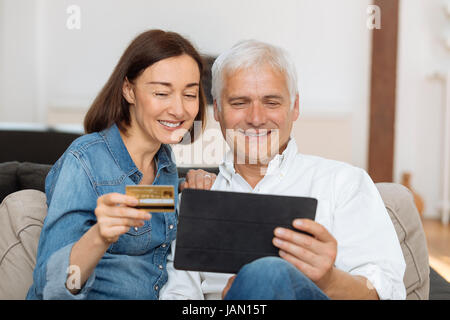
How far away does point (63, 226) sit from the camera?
1.05 meters

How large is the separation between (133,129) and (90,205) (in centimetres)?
27

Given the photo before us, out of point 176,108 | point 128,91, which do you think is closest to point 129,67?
point 128,91

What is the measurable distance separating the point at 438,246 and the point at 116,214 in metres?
2.68


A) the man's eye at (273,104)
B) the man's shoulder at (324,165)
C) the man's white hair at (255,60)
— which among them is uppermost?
the man's white hair at (255,60)

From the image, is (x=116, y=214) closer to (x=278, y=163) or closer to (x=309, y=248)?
(x=309, y=248)

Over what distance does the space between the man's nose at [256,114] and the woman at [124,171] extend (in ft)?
0.45

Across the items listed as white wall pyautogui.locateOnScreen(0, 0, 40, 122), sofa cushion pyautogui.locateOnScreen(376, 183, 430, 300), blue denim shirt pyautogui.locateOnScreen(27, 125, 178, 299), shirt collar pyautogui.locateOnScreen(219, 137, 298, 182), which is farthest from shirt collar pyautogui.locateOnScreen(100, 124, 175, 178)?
white wall pyautogui.locateOnScreen(0, 0, 40, 122)

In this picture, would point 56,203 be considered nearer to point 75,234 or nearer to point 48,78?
point 75,234

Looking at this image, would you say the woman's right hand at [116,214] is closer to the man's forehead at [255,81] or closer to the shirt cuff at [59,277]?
the shirt cuff at [59,277]

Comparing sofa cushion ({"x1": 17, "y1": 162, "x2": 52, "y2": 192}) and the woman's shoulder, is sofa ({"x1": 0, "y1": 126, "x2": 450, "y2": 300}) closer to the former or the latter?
sofa cushion ({"x1": 17, "y1": 162, "x2": 52, "y2": 192})

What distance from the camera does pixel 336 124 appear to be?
3.73 meters

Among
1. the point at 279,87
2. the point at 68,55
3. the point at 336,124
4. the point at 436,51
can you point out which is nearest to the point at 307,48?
the point at 336,124

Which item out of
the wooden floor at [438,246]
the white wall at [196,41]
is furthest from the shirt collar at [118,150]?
the white wall at [196,41]

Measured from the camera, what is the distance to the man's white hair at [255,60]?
4.10 ft
